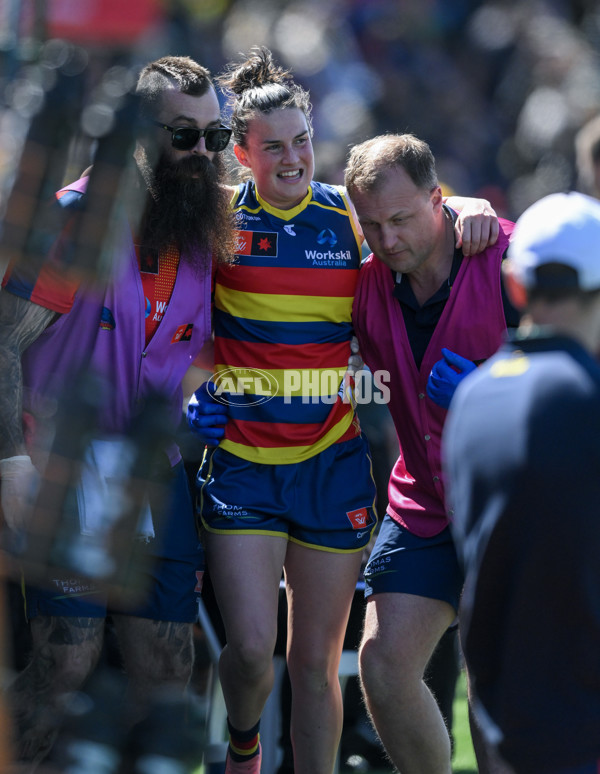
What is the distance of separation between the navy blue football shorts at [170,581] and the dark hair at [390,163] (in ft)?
3.78

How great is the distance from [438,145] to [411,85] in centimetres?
73

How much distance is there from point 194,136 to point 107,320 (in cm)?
69

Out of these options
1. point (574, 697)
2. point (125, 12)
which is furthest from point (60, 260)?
point (574, 697)

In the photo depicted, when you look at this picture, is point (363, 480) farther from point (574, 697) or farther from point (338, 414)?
point (574, 697)

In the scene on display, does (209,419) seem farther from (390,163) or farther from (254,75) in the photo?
(254,75)

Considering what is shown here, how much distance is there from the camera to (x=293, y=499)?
380 cm

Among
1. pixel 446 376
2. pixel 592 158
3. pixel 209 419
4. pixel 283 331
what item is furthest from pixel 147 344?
pixel 592 158

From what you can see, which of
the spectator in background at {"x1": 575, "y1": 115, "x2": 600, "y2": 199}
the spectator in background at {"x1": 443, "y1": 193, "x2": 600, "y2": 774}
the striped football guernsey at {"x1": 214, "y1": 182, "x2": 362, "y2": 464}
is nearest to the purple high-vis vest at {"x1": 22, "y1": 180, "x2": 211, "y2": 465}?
the striped football guernsey at {"x1": 214, "y1": 182, "x2": 362, "y2": 464}

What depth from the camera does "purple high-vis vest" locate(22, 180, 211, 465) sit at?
3.34m

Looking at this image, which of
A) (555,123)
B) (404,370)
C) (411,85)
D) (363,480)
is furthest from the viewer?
(411,85)

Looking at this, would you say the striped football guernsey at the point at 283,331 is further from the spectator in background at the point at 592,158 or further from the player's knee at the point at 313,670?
the spectator in background at the point at 592,158

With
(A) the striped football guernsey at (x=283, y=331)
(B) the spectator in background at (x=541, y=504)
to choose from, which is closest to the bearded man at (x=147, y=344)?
(A) the striped football guernsey at (x=283, y=331)

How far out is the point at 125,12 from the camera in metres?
2.13

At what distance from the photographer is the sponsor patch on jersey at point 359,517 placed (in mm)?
3867
